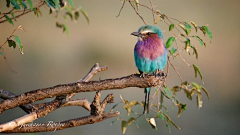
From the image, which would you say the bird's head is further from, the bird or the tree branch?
the tree branch

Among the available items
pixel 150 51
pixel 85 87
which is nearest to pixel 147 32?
pixel 150 51

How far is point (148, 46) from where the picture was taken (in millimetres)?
1658

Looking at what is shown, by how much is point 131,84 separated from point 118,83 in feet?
0.16

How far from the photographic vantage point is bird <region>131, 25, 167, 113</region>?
165 cm

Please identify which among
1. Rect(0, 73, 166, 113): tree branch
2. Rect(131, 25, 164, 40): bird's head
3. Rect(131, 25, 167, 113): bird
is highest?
Rect(131, 25, 164, 40): bird's head

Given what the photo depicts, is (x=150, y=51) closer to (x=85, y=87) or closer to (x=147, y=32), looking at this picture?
(x=147, y=32)

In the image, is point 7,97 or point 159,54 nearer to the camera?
point 7,97

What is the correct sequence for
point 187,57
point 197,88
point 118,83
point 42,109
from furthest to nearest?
point 187,57
point 197,88
point 42,109
point 118,83

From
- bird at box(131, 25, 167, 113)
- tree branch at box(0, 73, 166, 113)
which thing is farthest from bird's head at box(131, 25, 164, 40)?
tree branch at box(0, 73, 166, 113)

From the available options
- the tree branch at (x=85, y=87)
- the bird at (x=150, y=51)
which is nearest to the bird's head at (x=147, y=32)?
the bird at (x=150, y=51)

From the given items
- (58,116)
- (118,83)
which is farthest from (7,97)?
(58,116)

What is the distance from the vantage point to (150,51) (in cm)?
167

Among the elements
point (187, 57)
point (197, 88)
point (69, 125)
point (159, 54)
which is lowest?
point (69, 125)

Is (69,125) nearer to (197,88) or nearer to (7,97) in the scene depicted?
(7,97)
